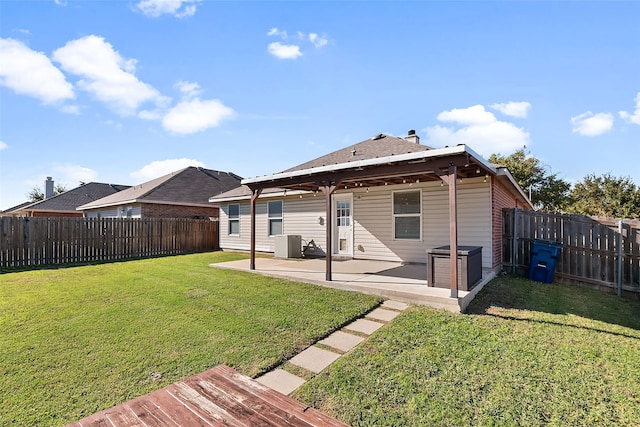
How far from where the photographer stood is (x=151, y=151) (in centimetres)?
1329

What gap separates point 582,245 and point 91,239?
14.6 m

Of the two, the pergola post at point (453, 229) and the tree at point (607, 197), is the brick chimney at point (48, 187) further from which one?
the tree at point (607, 197)

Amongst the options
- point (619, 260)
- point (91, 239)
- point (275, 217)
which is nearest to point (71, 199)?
point (91, 239)

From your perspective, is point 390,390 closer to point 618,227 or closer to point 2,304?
point 2,304

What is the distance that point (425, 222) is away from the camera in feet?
26.8

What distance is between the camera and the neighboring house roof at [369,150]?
27.9 ft

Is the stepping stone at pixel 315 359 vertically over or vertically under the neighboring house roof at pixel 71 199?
under

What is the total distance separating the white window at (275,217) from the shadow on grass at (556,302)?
754 centimetres

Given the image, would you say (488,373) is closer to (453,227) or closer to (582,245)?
(453,227)

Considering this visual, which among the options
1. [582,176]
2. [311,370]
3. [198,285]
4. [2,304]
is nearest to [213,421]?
[311,370]

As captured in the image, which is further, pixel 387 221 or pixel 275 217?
pixel 275 217

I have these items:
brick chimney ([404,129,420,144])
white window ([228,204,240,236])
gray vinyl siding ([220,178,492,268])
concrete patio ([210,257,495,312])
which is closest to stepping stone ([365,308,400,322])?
concrete patio ([210,257,495,312])

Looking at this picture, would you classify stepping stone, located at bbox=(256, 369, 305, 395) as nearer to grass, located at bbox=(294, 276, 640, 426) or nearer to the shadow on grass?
grass, located at bbox=(294, 276, 640, 426)

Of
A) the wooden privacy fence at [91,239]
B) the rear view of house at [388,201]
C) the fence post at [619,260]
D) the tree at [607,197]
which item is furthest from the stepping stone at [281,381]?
the tree at [607,197]
